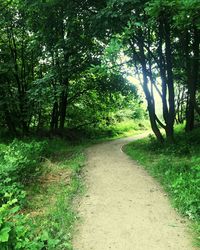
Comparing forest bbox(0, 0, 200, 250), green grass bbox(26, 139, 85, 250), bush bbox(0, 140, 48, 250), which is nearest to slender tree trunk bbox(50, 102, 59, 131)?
forest bbox(0, 0, 200, 250)

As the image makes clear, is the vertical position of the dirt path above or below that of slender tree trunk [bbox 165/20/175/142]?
below

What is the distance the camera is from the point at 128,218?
5.77 m

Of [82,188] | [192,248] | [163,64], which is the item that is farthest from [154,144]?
[192,248]

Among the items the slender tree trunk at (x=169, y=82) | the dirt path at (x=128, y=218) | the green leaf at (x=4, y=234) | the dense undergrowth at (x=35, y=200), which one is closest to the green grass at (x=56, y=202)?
the dense undergrowth at (x=35, y=200)

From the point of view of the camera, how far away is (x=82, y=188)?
7.83m

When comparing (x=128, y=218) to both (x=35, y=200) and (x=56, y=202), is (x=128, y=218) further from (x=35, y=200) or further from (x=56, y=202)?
(x=35, y=200)

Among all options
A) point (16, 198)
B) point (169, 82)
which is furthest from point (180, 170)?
point (169, 82)

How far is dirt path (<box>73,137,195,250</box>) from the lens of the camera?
Result: 15.9ft

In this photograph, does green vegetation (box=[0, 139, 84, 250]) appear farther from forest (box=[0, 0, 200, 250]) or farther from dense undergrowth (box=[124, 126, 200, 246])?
dense undergrowth (box=[124, 126, 200, 246])

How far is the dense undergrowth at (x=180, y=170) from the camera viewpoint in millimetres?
6031

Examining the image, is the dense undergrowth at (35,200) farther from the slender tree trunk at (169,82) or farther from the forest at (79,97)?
the slender tree trunk at (169,82)

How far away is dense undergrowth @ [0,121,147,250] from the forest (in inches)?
0.8

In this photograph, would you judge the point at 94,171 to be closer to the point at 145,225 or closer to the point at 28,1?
the point at 145,225

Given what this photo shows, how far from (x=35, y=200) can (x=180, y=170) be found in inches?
149
